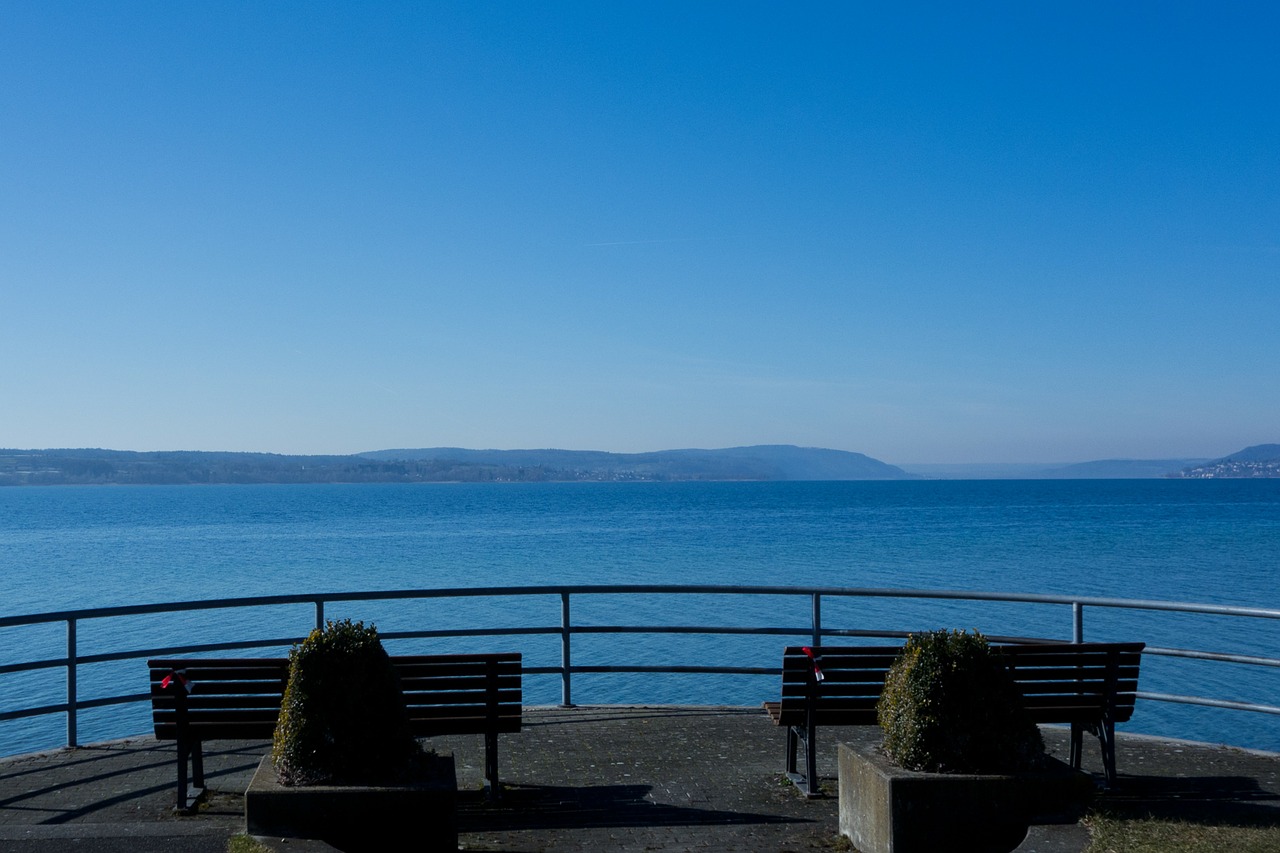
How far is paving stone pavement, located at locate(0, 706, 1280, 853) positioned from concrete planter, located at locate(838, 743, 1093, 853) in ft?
0.53

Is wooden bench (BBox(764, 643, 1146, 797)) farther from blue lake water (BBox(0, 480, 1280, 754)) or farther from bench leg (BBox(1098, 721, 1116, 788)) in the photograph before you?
blue lake water (BBox(0, 480, 1280, 754))

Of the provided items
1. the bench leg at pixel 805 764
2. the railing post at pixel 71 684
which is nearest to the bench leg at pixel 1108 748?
the bench leg at pixel 805 764

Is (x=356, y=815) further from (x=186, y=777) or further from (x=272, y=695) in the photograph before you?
(x=186, y=777)

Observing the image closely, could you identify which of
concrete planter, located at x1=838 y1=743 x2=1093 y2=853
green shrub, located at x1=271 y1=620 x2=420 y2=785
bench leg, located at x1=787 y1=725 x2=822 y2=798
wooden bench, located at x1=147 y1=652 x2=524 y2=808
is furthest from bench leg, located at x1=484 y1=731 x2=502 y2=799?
concrete planter, located at x1=838 y1=743 x2=1093 y2=853

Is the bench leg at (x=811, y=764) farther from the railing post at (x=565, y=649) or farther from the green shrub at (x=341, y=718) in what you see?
the railing post at (x=565, y=649)

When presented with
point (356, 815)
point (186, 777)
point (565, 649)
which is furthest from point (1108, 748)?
point (186, 777)

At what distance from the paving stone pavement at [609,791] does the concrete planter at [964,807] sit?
0.53ft

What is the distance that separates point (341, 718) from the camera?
587 cm

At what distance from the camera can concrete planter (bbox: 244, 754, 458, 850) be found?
564 cm

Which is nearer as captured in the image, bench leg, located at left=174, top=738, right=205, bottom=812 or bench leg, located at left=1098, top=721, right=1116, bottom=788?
bench leg, located at left=174, top=738, right=205, bottom=812

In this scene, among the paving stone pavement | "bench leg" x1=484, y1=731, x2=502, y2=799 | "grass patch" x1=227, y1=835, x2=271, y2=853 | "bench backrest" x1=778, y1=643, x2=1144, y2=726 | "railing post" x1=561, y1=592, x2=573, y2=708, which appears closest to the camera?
"grass patch" x1=227, y1=835, x2=271, y2=853

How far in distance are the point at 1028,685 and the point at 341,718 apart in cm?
395

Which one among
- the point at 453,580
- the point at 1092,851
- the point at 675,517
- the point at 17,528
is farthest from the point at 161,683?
the point at 17,528

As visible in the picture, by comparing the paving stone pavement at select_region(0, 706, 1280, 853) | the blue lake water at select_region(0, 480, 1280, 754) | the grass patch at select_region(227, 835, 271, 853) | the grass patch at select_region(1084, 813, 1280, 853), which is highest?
the grass patch at select_region(227, 835, 271, 853)
